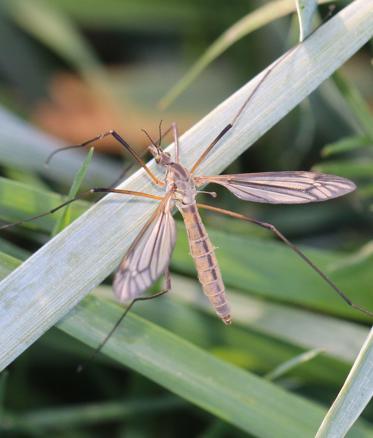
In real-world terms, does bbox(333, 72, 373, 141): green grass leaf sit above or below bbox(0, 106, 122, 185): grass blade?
above

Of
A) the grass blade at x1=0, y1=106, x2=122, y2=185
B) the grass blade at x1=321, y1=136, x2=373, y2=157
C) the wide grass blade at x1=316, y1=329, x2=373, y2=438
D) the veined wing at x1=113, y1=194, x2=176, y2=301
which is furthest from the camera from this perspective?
the grass blade at x1=0, y1=106, x2=122, y2=185

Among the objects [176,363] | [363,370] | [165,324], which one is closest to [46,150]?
[165,324]

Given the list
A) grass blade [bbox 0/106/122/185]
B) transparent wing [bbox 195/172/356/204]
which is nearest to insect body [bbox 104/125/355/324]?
transparent wing [bbox 195/172/356/204]

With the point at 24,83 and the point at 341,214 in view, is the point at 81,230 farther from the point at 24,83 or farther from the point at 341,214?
the point at 24,83

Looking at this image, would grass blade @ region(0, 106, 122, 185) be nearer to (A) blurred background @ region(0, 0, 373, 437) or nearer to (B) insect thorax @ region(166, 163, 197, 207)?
(A) blurred background @ region(0, 0, 373, 437)

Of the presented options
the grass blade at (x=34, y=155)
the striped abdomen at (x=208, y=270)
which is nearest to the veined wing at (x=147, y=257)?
the striped abdomen at (x=208, y=270)

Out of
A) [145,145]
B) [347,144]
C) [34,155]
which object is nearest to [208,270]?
[347,144]

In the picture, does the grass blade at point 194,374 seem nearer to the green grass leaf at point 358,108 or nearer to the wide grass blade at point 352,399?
the wide grass blade at point 352,399

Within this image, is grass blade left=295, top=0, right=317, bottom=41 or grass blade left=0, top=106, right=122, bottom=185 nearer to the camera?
grass blade left=295, top=0, right=317, bottom=41
